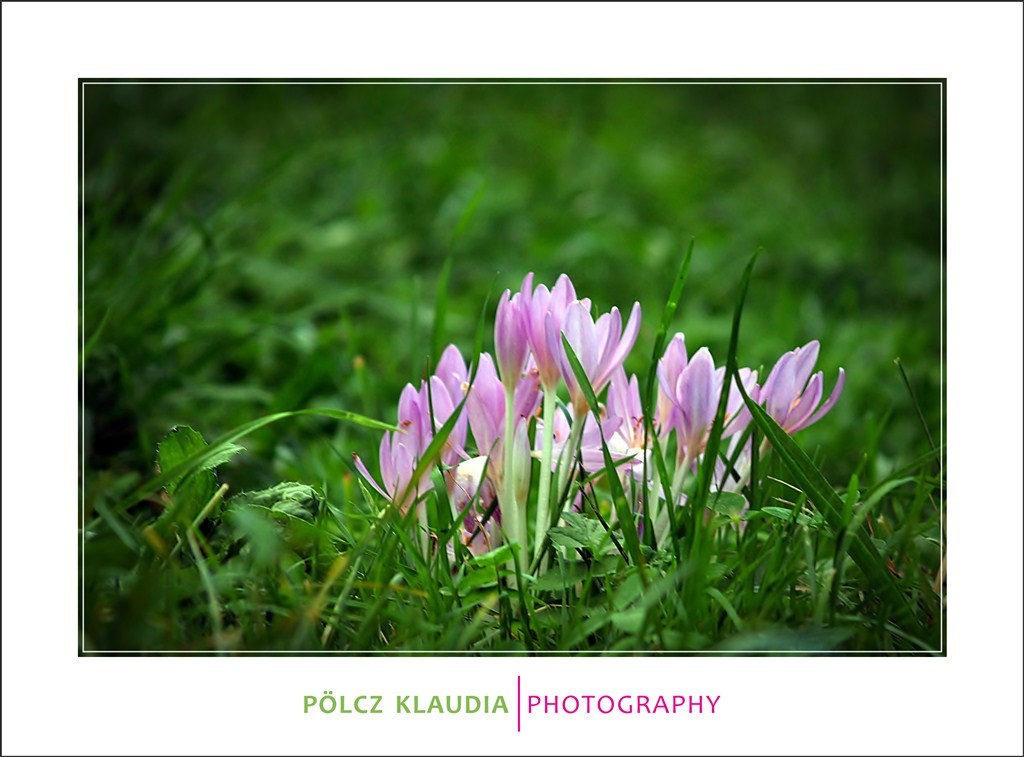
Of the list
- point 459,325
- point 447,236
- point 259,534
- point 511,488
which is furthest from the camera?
point 447,236

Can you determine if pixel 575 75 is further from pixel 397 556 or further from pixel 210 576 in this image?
pixel 210 576

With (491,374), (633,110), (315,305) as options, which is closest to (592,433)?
(491,374)

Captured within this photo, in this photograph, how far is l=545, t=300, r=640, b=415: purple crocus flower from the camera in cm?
98

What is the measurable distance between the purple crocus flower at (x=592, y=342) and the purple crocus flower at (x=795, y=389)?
6.1 inches

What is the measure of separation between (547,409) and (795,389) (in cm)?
25

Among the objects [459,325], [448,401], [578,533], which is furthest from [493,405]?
[459,325]

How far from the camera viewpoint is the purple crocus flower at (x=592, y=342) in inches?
38.8

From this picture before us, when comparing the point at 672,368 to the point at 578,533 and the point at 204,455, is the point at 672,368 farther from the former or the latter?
the point at 204,455

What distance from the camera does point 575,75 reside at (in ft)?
4.48

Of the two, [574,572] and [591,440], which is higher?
[591,440]

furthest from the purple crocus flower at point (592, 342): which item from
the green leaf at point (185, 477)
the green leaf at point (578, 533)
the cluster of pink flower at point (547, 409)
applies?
the green leaf at point (185, 477)

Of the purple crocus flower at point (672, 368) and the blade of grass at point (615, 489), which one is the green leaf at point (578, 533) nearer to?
the blade of grass at point (615, 489)

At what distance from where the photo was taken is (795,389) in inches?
41.3

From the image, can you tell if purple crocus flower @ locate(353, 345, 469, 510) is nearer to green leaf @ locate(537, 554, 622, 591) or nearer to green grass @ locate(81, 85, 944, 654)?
green grass @ locate(81, 85, 944, 654)
